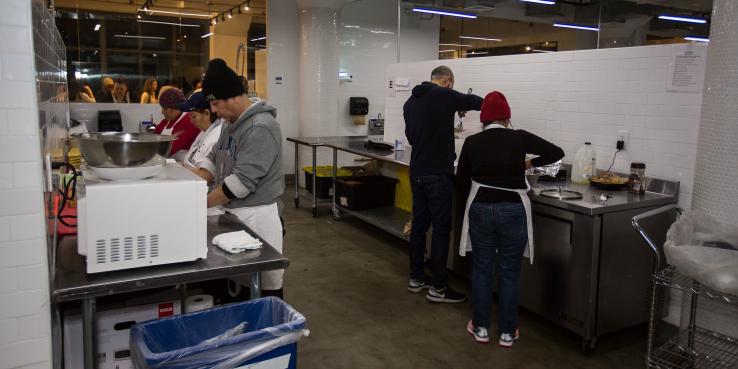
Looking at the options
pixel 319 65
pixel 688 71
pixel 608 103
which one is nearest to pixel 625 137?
pixel 608 103

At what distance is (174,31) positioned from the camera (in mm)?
10039

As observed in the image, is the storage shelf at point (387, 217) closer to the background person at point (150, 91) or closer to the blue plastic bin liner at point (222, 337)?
the blue plastic bin liner at point (222, 337)

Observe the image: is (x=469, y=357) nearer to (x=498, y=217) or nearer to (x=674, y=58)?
(x=498, y=217)

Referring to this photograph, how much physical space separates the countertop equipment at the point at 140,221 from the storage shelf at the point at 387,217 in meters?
3.05

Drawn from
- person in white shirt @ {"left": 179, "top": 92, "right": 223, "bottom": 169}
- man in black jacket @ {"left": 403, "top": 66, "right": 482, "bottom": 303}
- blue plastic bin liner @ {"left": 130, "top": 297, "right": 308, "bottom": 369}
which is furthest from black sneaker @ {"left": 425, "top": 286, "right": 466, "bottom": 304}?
blue plastic bin liner @ {"left": 130, "top": 297, "right": 308, "bottom": 369}

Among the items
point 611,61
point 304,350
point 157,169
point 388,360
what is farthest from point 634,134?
point 157,169

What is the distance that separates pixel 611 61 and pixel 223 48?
8374mm

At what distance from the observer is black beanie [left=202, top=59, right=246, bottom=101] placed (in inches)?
Result: 103

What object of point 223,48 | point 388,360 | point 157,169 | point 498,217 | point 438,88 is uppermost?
point 223,48

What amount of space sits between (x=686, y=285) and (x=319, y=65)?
237 inches

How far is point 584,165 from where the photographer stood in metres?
3.85

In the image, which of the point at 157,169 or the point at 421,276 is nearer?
the point at 157,169

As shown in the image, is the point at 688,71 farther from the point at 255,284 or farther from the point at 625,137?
the point at 255,284

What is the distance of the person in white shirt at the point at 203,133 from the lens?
298 cm
